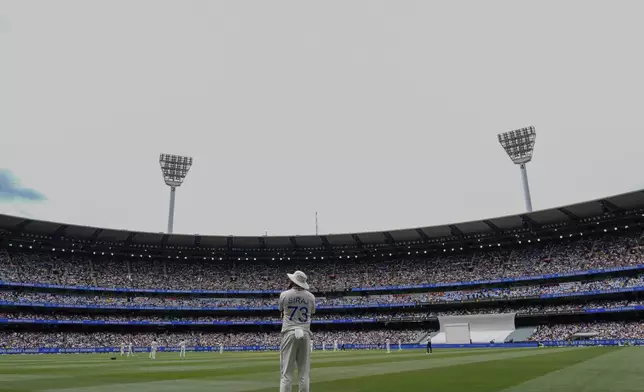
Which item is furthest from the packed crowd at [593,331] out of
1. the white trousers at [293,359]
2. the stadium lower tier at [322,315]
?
the white trousers at [293,359]

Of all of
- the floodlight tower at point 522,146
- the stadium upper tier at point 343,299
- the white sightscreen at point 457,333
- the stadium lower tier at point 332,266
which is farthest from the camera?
the floodlight tower at point 522,146

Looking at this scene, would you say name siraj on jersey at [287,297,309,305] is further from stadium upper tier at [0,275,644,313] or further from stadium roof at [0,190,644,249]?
stadium upper tier at [0,275,644,313]

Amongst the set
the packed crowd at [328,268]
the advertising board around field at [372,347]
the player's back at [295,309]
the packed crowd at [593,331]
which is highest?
the packed crowd at [328,268]

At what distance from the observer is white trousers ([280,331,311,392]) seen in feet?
24.9

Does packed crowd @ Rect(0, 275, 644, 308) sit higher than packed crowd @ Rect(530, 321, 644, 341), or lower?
higher

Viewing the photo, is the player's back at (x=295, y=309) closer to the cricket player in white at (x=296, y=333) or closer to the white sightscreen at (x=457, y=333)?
the cricket player in white at (x=296, y=333)

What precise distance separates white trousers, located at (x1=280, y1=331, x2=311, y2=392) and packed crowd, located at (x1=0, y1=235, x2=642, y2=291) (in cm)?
6205

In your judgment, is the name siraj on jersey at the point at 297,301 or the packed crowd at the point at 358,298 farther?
the packed crowd at the point at 358,298

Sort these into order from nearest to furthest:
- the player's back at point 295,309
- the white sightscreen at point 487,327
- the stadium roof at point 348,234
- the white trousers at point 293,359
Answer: the white trousers at point 293,359
the player's back at point 295,309
the stadium roof at point 348,234
the white sightscreen at point 487,327

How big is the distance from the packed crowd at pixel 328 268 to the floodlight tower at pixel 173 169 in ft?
36.0

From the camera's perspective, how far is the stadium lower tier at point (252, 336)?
53500mm

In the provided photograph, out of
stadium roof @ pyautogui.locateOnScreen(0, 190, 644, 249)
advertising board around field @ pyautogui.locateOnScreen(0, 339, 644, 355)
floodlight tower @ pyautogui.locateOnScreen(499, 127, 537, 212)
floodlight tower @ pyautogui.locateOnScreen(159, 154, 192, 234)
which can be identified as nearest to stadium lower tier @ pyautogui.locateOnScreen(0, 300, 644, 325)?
advertising board around field @ pyautogui.locateOnScreen(0, 339, 644, 355)

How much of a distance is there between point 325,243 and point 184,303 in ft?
76.8

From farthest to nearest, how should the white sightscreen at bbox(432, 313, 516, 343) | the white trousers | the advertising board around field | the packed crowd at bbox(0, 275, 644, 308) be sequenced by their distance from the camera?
the white sightscreen at bbox(432, 313, 516, 343) → the packed crowd at bbox(0, 275, 644, 308) → the advertising board around field → the white trousers
